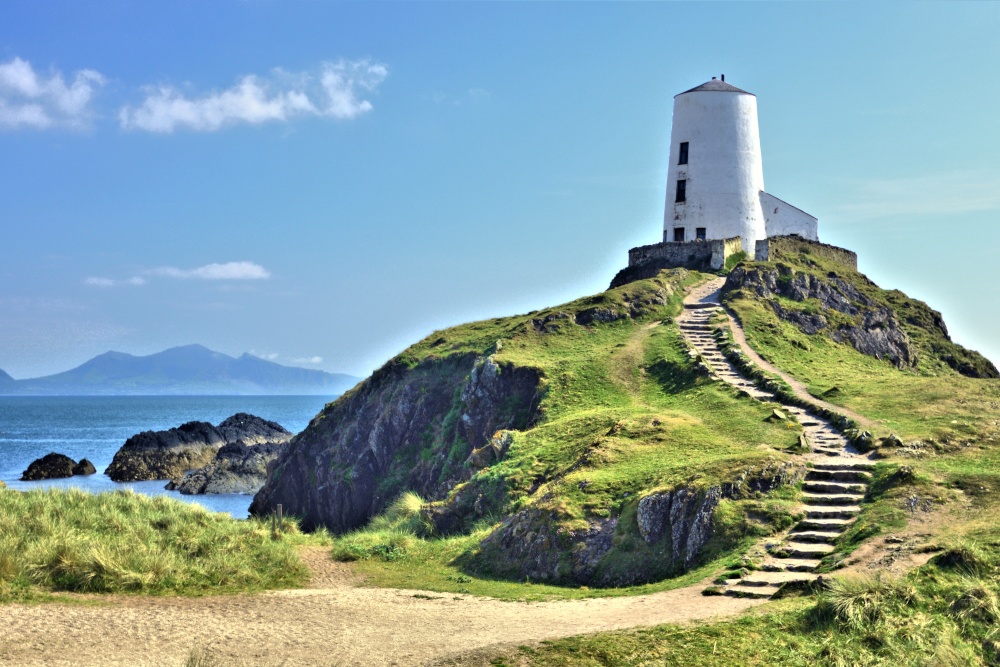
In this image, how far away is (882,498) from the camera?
24.8 m

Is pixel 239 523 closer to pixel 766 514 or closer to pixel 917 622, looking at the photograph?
→ pixel 766 514

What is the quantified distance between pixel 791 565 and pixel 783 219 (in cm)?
4820

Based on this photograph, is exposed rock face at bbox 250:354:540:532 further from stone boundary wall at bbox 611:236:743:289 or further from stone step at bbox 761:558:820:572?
stone boundary wall at bbox 611:236:743:289

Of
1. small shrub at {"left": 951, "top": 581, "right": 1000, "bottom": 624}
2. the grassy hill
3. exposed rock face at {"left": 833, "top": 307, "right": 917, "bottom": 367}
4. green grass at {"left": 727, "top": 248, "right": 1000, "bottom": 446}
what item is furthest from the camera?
exposed rock face at {"left": 833, "top": 307, "right": 917, "bottom": 367}

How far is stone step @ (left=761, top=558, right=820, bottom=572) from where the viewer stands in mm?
22219

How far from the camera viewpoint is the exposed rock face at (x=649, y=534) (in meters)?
25.0

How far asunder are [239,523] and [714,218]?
4352 centimetres

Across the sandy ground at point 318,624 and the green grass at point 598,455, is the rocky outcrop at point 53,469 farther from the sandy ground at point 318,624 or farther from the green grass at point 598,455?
the sandy ground at point 318,624

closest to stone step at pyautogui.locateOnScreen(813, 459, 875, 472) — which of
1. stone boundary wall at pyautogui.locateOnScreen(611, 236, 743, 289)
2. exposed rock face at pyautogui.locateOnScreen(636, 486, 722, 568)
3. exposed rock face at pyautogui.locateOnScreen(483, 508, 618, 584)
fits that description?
exposed rock face at pyautogui.locateOnScreen(636, 486, 722, 568)

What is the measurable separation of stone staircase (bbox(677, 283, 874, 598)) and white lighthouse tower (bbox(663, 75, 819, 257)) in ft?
94.5

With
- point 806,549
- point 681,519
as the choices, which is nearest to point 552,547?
point 681,519

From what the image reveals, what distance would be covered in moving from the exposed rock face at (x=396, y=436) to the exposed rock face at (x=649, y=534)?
11527 mm

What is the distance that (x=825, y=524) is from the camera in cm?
2430

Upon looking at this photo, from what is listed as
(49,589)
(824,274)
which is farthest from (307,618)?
(824,274)
